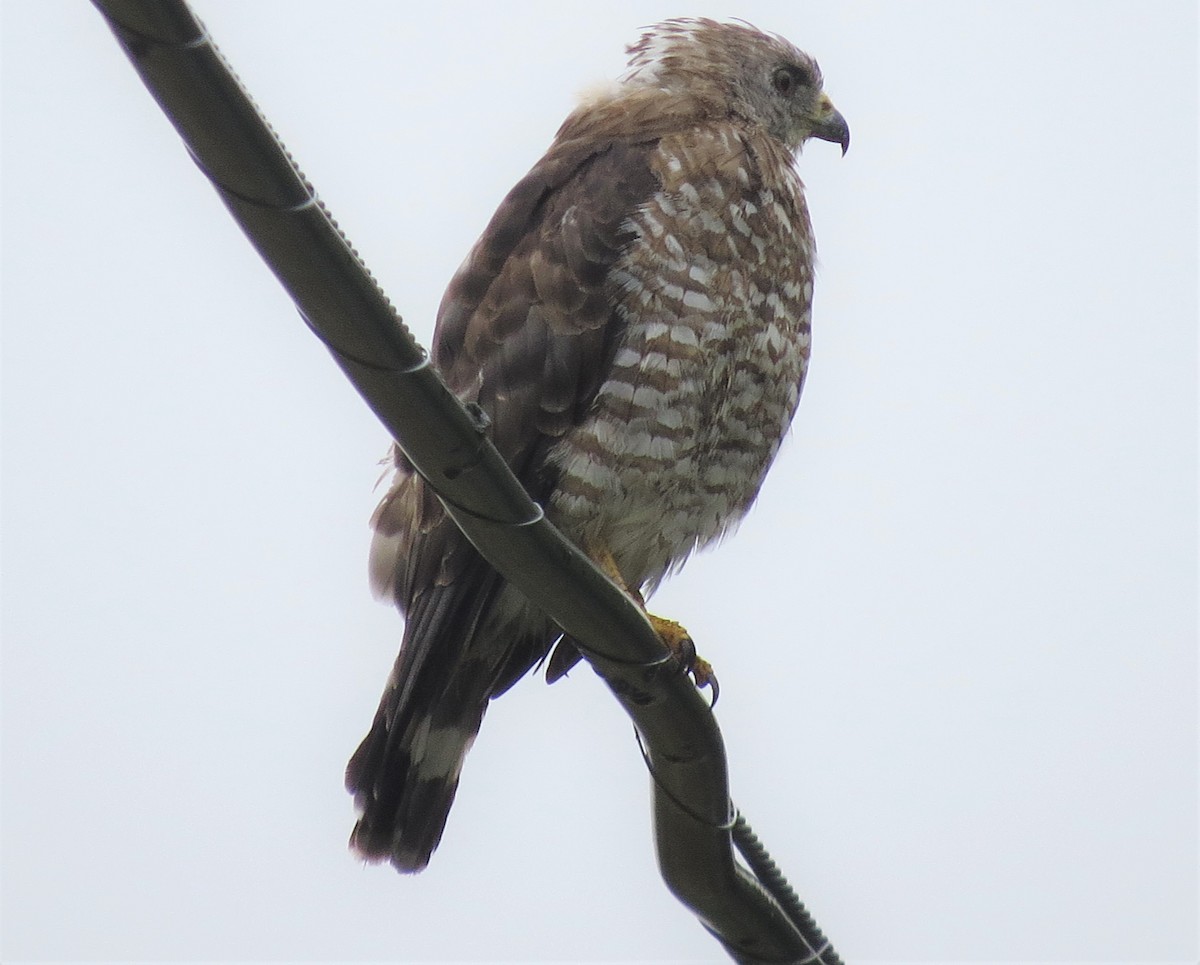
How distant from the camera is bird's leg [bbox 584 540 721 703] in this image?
3418 millimetres

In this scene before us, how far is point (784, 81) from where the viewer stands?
4461mm

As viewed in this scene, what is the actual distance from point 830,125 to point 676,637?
Result: 6.18 ft

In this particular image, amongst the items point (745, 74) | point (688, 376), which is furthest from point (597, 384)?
point (745, 74)

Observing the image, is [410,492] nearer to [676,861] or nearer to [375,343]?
[676,861]

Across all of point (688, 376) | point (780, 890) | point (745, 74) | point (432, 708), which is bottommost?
point (780, 890)

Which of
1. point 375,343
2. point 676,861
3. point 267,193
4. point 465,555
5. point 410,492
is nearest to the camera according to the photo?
point 267,193

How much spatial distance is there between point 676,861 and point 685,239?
1402 millimetres

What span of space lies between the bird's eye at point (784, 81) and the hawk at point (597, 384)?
0.49 m

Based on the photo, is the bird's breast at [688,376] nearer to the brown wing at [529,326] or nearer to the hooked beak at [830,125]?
the brown wing at [529,326]

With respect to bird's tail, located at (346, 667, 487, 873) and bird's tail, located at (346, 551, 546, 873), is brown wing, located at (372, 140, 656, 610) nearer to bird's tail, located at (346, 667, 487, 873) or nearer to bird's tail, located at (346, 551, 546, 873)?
bird's tail, located at (346, 551, 546, 873)

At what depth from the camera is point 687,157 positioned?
371 cm

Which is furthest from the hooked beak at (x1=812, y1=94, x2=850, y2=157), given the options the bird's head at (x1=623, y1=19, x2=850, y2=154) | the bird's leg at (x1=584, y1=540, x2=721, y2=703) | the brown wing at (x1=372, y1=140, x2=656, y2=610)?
the bird's leg at (x1=584, y1=540, x2=721, y2=703)

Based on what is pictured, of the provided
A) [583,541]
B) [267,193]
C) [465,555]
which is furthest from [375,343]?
[583,541]

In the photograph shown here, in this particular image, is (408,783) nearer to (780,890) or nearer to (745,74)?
(780,890)
